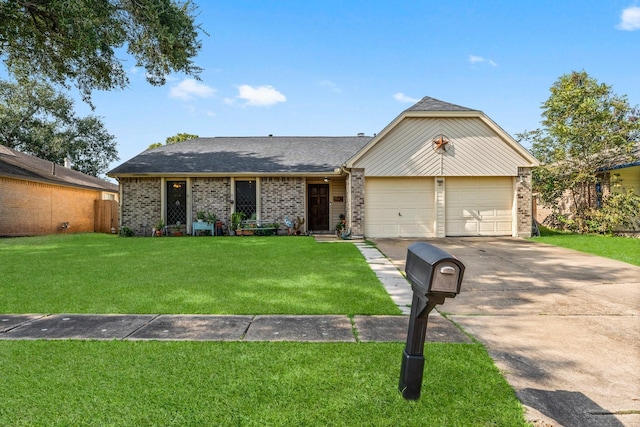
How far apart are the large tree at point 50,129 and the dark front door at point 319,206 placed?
75.1 ft

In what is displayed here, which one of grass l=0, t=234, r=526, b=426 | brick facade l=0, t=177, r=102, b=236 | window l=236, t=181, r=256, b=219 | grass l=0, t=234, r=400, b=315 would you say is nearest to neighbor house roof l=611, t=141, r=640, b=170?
grass l=0, t=234, r=400, b=315

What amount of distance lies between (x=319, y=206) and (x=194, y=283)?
10.6 m

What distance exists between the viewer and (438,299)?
1897 mm

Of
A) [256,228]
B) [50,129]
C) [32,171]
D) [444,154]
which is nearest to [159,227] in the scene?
[256,228]

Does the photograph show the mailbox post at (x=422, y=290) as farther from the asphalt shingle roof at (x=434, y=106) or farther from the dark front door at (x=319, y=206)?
the dark front door at (x=319, y=206)

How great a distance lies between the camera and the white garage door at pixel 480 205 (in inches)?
495

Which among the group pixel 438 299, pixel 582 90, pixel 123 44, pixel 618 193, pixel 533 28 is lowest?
pixel 438 299

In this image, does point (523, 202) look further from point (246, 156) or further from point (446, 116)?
point (246, 156)

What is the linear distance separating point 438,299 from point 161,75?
14305mm

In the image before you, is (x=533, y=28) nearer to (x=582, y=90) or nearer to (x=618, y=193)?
(x=582, y=90)

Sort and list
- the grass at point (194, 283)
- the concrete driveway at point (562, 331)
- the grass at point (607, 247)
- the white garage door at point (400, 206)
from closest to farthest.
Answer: the concrete driveway at point (562, 331) < the grass at point (194, 283) < the grass at point (607, 247) < the white garage door at point (400, 206)

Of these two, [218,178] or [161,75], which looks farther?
[218,178]

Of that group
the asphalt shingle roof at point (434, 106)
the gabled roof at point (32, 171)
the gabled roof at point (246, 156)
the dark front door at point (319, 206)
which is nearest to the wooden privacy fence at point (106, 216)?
the gabled roof at point (32, 171)

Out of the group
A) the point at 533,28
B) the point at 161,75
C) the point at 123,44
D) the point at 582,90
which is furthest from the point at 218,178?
the point at 582,90
